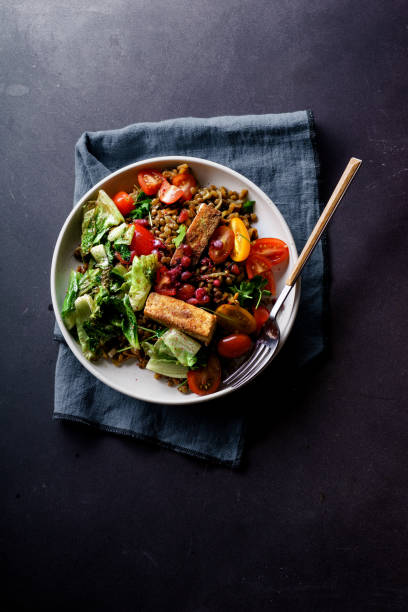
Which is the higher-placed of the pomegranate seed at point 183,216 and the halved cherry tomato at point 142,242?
the pomegranate seed at point 183,216

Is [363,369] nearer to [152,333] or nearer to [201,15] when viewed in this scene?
[152,333]

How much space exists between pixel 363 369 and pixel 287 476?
110cm

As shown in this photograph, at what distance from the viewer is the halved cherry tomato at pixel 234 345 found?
3742 mm

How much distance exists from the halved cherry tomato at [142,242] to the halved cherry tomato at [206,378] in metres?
0.96

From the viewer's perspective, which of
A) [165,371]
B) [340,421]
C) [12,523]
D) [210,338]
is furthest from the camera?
[12,523]

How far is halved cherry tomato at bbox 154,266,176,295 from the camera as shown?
149 inches

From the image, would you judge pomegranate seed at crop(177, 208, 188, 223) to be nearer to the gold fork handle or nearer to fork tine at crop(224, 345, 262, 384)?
the gold fork handle

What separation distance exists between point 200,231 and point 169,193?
17.0 inches

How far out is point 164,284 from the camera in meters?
3.80

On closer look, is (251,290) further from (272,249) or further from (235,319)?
(272,249)

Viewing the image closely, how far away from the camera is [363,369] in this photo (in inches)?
167

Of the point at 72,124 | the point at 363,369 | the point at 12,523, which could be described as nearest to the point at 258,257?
the point at 363,369

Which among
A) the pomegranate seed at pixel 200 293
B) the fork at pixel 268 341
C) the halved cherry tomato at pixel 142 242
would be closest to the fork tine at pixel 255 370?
the fork at pixel 268 341

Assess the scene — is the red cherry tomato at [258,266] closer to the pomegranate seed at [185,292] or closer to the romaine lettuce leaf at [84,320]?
the pomegranate seed at [185,292]
